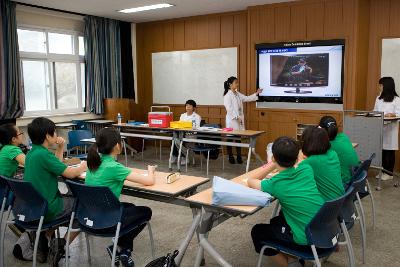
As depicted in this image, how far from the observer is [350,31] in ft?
19.7

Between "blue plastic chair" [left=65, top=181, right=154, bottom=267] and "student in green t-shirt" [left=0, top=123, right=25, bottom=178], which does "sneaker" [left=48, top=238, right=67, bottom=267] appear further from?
"student in green t-shirt" [left=0, top=123, right=25, bottom=178]

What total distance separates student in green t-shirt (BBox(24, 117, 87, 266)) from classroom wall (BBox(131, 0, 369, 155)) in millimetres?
4616

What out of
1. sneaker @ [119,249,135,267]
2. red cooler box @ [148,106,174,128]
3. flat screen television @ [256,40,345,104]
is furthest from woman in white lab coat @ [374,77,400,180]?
sneaker @ [119,249,135,267]

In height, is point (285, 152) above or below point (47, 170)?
above

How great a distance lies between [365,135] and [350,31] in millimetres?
1793

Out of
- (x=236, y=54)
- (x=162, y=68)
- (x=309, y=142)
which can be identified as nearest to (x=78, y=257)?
(x=309, y=142)

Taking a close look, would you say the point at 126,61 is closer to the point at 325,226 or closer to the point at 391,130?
the point at 391,130

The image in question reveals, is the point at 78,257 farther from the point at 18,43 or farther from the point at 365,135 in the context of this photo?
the point at 18,43

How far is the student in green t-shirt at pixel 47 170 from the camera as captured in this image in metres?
2.73

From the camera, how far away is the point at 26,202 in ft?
8.96

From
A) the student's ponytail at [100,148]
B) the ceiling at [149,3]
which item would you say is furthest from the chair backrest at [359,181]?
the ceiling at [149,3]

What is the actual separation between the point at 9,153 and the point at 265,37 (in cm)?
487

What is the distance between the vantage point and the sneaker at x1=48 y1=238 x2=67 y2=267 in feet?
9.46

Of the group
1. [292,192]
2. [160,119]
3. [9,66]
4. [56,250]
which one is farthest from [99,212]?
[9,66]
